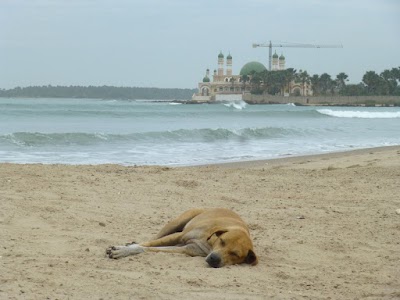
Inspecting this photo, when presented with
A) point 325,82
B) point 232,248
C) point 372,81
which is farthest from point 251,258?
point 325,82

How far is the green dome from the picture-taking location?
175 meters

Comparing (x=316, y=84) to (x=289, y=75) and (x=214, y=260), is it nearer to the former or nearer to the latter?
(x=289, y=75)

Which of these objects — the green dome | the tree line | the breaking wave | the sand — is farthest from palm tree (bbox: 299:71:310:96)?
the sand

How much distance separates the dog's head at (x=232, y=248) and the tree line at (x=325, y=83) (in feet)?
470

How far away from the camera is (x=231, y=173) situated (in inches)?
520

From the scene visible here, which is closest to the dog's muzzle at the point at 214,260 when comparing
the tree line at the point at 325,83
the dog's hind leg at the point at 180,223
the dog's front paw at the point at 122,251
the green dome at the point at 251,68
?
the dog's front paw at the point at 122,251

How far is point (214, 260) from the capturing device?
6109 millimetres

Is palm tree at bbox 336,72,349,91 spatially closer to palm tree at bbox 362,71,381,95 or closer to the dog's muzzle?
palm tree at bbox 362,71,381,95

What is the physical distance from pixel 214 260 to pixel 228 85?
16487cm

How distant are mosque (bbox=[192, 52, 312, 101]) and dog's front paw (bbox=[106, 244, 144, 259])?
149m

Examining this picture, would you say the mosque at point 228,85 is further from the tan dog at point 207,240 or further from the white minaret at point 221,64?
the tan dog at point 207,240

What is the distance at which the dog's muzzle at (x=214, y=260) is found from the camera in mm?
6109

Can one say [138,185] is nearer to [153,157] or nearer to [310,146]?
[153,157]

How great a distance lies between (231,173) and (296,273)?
707 centimetres
